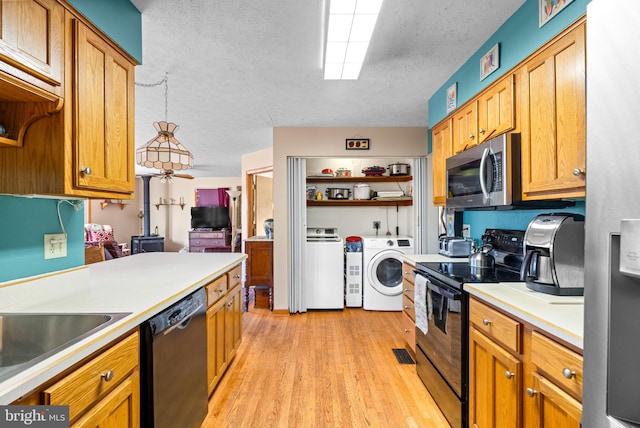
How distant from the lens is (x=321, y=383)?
237 cm

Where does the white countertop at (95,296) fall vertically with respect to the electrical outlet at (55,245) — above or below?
Result: below

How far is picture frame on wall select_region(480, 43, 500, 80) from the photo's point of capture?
2059 mm

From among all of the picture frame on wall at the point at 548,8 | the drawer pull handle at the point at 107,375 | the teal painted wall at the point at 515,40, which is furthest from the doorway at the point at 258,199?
the drawer pull handle at the point at 107,375

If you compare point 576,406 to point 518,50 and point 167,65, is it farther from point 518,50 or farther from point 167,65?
point 167,65

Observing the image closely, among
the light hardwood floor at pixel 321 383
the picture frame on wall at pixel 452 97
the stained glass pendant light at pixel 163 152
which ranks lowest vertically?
the light hardwood floor at pixel 321 383

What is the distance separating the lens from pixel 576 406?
100 centimetres

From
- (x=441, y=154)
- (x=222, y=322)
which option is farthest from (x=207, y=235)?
(x=441, y=154)

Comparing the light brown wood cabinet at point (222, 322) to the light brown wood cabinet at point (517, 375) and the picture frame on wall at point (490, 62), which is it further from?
the picture frame on wall at point (490, 62)

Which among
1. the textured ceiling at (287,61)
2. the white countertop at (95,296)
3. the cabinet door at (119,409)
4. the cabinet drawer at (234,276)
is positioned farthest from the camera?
the cabinet drawer at (234,276)

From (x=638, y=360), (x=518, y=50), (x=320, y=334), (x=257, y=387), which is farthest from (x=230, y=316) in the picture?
(x=518, y=50)

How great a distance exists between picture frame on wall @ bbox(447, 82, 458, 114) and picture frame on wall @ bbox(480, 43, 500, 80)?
1.28 feet

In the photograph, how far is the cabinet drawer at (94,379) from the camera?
0.84 metres

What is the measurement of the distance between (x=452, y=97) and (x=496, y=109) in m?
0.73

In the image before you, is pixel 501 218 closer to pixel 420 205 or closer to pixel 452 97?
pixel 452 97
